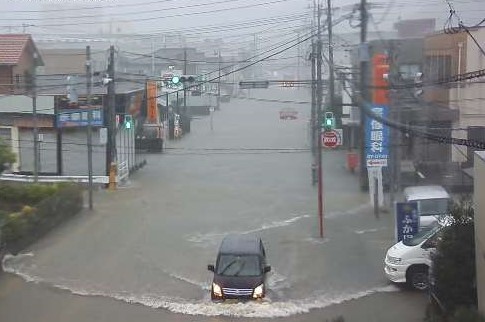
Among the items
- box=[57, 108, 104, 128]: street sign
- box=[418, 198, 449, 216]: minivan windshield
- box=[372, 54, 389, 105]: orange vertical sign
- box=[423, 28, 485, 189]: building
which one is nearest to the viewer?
Answer: box=[372, 54, 389, 105]: orange vertical sign

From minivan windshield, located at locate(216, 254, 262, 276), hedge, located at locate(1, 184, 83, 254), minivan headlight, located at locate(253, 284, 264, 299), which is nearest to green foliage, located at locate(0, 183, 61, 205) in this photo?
hedge, located at locate(1, 184, 83, 254)

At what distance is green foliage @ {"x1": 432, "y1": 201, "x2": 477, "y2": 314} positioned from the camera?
924cm

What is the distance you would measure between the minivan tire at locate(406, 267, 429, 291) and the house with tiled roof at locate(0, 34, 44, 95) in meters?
18.4

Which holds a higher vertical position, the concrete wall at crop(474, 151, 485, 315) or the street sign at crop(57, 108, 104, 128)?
the street sign at crop(57, 108, 104, 128)

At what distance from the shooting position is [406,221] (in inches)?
532

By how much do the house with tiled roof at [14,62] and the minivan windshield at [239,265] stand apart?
660 inches

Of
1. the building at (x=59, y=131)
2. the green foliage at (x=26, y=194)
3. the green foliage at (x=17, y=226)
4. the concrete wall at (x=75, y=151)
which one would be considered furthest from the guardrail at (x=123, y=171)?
the green foliage at (x=17, y=226)

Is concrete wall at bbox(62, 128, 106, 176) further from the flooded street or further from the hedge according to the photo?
the hedge

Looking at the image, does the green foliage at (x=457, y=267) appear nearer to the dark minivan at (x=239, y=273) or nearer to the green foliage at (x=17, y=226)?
the dark minivan at (x=239, y=273)

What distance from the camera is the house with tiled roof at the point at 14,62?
2684 cm

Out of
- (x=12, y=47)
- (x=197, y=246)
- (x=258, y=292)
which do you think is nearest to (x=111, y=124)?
(x=12, y=47)

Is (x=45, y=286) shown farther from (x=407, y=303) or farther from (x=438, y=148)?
(x=438, y=148)

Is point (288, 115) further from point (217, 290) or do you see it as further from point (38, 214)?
point (217, 290)

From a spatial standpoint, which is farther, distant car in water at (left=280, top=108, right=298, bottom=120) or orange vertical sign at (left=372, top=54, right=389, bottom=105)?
distant car in water at (left=280, top=108, right=298, bottom=120)
